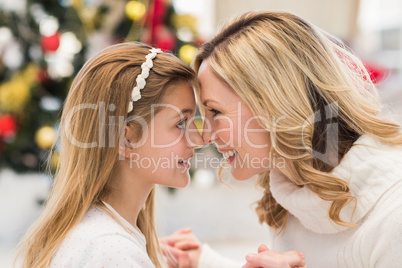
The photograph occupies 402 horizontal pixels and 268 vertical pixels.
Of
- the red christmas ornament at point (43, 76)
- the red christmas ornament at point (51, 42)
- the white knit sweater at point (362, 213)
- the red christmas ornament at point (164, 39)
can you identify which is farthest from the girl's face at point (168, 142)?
the red christmas ornament at point (43, 76)

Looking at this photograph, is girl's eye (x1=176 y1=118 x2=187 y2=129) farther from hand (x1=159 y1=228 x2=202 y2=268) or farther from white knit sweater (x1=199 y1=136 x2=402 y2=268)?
hand (x1=159 y1=228 x2=202 y2=268)

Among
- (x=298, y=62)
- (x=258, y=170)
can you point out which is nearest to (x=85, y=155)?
(x=258, y=170)

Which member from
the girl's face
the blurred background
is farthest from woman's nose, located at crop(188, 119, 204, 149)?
the blurred background

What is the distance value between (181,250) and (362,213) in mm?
631

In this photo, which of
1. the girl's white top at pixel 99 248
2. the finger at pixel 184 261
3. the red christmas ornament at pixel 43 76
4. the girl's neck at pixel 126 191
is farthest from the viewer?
the red christmas ornament at pixel 43 76

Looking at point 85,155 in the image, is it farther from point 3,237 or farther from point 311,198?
point 3,237

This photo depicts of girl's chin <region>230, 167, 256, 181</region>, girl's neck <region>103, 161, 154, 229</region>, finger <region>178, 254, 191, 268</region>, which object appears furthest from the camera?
finger <region>178, 254, 191, 268</region>

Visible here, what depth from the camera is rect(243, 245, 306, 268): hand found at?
1.09m

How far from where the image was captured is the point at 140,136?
1299 millimetres

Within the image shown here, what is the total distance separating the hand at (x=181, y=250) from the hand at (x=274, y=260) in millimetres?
453

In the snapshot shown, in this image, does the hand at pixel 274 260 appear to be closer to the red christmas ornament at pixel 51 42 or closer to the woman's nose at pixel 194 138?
the woman's nose at pixel 194 138

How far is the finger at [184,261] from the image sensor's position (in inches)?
→ 60.7

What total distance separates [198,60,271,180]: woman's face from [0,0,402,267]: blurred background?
2.19ft

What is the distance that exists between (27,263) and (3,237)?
1721 millimetres
